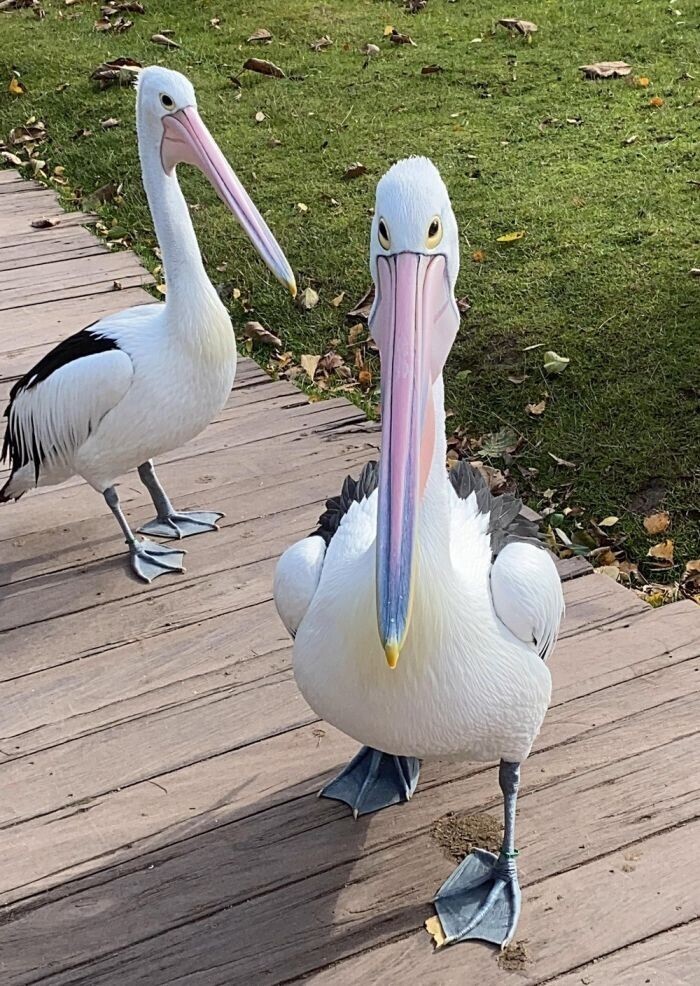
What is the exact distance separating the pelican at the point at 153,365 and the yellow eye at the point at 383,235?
1488 millimetres

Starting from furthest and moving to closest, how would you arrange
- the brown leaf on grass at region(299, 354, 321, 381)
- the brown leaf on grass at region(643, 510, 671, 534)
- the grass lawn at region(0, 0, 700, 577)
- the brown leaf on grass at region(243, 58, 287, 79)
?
1. the brown leaf on grass at region(243, 58, 287, 79)
2. the brown leaf on grass at region(299, 354, 321, 381)
3. the grass lawn at region(0, 0, 700, 577)
4. the brown leaf on grass at region(643, 510, 671, 534)

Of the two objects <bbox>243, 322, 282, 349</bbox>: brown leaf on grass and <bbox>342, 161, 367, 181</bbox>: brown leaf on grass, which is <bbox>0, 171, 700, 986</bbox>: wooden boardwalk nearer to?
<bbox>243, 322, 282, 349</bbox>: brown leaf on grass

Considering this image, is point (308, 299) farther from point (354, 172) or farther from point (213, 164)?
point (213, 164)

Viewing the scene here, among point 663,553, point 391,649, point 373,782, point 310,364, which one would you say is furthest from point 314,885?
point 310,364

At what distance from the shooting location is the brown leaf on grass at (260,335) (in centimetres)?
487

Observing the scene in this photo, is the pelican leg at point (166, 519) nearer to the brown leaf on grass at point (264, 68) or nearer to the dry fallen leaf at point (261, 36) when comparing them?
the brown leaf on grass at point (264, 68)

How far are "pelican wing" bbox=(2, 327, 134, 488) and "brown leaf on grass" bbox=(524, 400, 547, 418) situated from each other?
1.58m

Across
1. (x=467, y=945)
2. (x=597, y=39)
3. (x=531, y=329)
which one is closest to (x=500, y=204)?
(x=531, y=329)

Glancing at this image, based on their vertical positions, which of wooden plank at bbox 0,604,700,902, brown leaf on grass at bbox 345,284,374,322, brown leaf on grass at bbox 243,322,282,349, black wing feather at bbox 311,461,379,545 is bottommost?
brown leaf on grass at bbox 243,322,282,349

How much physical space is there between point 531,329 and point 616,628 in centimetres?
181

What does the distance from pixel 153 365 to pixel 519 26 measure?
5.11 m

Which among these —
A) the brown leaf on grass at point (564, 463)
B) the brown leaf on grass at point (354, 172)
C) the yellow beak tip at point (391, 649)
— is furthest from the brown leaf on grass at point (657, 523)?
the brown leaf on grass at point (354, 172)

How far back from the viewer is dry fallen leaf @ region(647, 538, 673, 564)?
11.5 ft

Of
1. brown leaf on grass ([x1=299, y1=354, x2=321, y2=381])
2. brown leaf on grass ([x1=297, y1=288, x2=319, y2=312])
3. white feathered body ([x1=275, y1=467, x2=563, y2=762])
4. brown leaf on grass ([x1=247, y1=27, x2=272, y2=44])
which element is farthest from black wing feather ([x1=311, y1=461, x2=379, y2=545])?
brown leaf on grass ([x1=247, y1=27, x2=272, y2=44])
